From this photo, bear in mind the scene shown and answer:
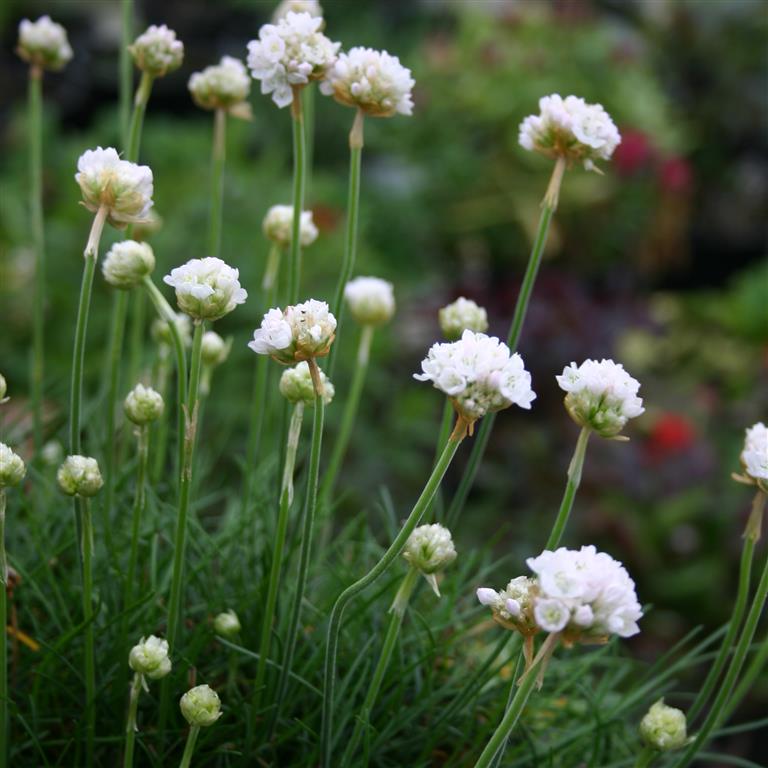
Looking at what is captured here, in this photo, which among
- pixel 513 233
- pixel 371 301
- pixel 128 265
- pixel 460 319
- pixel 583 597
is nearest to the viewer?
pixel 583 597

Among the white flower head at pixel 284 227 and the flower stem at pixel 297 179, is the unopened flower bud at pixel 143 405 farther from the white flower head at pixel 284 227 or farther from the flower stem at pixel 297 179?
the white flower head at pixel 284 227

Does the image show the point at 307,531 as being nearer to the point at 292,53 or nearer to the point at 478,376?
the point at 478,376

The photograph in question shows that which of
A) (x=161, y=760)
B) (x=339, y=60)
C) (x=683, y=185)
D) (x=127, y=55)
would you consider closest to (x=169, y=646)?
(x=161, y=760)

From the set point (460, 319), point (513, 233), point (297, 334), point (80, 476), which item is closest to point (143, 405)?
point (80, 476)

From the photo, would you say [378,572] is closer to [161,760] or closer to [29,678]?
[161,760]

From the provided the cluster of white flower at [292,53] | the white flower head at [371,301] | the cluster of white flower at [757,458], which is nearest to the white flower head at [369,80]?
the cluster of white flower at [292,53]

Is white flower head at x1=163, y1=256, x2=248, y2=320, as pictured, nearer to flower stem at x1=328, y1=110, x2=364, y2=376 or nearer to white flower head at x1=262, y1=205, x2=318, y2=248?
flower stem at x1=328, y1=110, x2=364, y2=376
